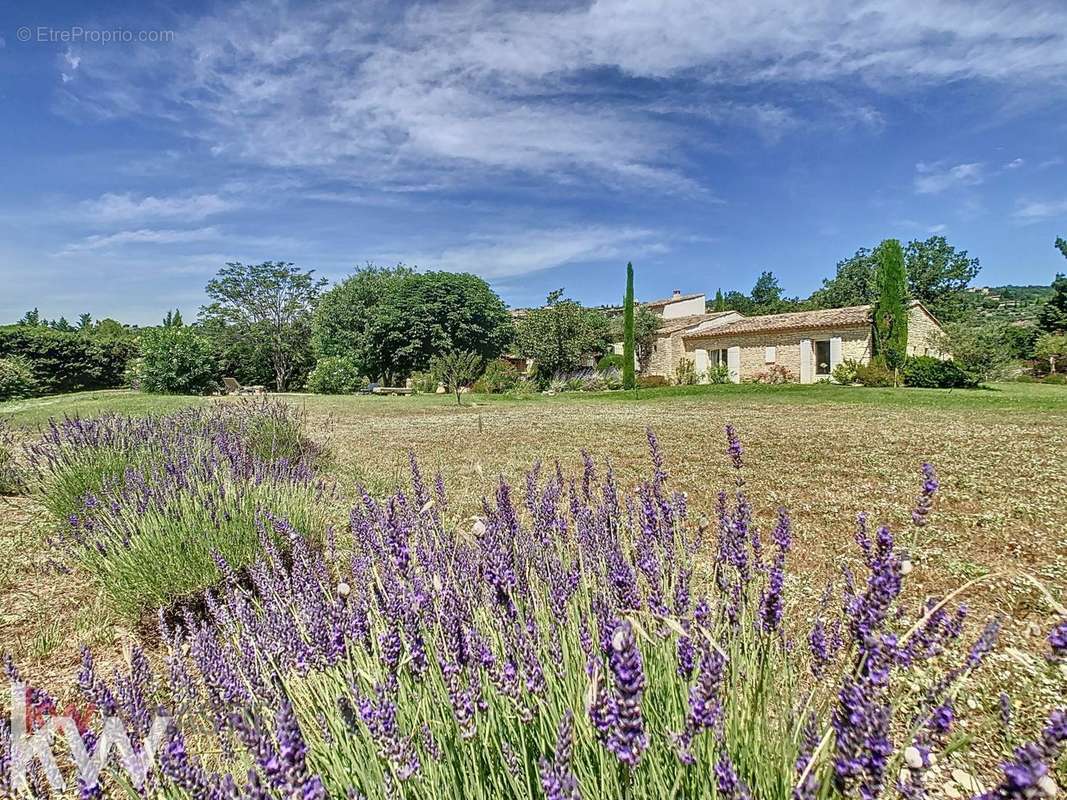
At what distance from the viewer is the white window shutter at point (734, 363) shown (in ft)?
103

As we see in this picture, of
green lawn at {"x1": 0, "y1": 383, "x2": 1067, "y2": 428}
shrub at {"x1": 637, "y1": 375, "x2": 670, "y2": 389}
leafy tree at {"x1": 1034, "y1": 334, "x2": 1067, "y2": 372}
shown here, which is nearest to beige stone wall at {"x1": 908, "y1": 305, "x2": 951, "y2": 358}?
leafy tree at {"x1": 1034, "y1": 334, "x2": 1067, "y2": 372}

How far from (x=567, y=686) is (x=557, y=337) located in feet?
108

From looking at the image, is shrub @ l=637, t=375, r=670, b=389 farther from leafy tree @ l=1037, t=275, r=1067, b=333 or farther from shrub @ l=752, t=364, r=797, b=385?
leafy tree @ l=1037, t=275, r=1067, b=333

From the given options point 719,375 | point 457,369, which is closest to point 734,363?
point 719,375

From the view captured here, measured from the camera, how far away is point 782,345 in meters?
29.8

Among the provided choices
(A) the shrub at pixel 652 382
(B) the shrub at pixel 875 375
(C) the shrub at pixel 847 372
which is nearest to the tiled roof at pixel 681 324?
(A) the shrub at pixel 652 382

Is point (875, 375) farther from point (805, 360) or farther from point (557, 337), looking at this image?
point (557, 337)

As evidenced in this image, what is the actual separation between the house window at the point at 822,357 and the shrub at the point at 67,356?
36.0 m

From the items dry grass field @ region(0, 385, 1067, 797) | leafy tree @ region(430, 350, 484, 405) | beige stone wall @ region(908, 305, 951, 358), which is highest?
beige stone wall @ region(908, 305, 951, 358)

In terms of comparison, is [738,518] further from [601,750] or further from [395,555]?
[395,555]

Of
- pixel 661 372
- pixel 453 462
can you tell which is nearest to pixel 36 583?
pixel 453 462

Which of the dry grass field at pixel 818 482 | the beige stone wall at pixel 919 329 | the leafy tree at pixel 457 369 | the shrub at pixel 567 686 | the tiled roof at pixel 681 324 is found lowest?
the dry grass field at pixel 818 482

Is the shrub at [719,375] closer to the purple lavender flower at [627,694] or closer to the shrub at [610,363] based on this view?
the shrub at [610,363]

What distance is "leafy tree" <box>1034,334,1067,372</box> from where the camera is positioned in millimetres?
29234
